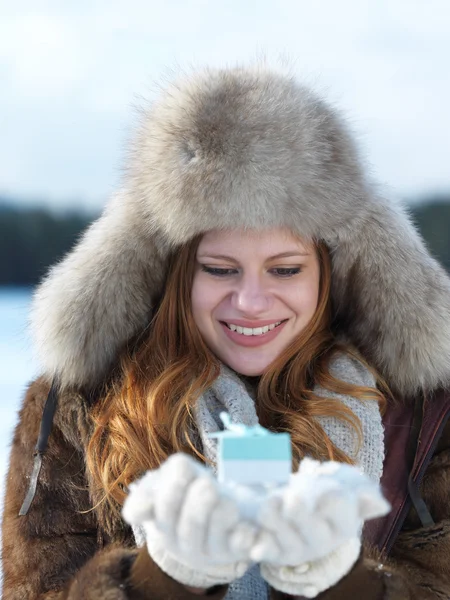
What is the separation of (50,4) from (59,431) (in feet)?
47.7

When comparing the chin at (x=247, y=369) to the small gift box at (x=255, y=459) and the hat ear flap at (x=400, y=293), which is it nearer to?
the hat ear flap at (x=400, y=293)

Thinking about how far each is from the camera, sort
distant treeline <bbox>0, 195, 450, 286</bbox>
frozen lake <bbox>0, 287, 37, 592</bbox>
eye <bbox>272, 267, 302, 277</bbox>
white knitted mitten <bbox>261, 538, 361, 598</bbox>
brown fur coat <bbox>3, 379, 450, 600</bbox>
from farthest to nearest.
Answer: distant treeline <bbox>0, 195, 450, 286</bbox> < frozen lake <bbox>0, 287, 37, 592</bbox> < eye <bbox>272, 267, 302, 277</bbox> < brown fur coat <bbox>3, 379, 450, 600</bbox> < white knitted mitten <bbox>261, 538, 361, 598</bbox>

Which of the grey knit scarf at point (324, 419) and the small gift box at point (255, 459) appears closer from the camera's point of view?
the small gift box at point (255, 459)

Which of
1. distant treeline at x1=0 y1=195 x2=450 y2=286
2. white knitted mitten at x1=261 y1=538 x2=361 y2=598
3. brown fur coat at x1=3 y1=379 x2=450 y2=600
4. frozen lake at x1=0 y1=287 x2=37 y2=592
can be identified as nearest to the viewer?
white knitted mitten at x1=261 y1=538 x2=361 y2=598

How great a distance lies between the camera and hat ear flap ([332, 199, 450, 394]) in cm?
165

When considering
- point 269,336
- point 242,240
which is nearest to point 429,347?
point 269,336

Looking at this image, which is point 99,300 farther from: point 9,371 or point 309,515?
point 9,371

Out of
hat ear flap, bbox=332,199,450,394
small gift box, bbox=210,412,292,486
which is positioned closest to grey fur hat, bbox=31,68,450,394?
hat ear flap, bbox=332,199,450,394

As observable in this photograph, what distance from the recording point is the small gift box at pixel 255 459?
1033 mm

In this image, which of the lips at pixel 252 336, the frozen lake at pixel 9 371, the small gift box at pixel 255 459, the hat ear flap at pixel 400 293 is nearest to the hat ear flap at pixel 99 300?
the lips at pixel 252 336

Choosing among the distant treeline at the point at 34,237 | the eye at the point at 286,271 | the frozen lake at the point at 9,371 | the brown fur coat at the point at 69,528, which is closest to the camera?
the brown fur coat at the point at 69,528

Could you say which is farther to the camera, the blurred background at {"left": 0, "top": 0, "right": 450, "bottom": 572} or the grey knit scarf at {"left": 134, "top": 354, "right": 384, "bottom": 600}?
the blurred background at {"left": 0, "top": 0, "right": 450, "bottom": 572}

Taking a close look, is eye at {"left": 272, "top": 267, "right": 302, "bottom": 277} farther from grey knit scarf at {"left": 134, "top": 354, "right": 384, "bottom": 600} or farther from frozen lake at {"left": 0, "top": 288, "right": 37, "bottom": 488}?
frozen lake at {"left": 0, "top": 288, "right": 37, "bottom": 488}

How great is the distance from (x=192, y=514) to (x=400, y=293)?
881 mm
